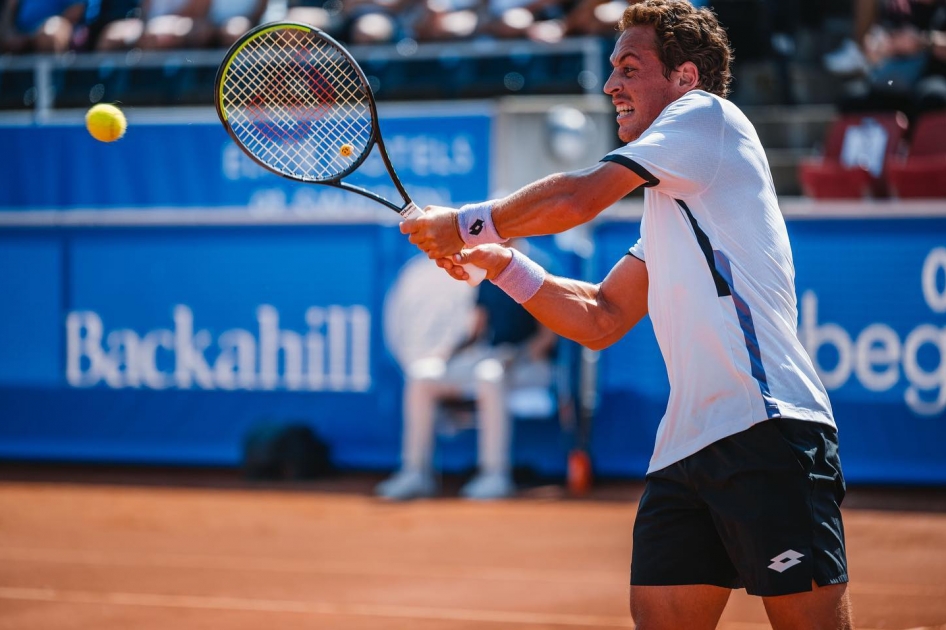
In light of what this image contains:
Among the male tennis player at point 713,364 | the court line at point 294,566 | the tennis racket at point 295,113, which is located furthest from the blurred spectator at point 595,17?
the male tennis player at point 713,364

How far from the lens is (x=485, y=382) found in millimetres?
8695

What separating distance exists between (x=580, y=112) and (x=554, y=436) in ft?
9.87

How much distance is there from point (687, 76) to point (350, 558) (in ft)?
13.9

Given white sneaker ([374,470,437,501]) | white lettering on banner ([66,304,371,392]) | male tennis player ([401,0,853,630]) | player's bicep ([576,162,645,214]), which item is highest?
player's bicep ([576,162,645,214])

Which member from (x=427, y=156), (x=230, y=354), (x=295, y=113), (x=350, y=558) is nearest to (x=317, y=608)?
(x=350, y=558)

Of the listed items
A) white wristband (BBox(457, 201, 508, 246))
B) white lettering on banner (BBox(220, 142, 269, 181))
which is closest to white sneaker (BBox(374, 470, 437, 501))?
white lettering on banner (BBox(220, 142, 269, 181))

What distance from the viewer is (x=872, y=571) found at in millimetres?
6379

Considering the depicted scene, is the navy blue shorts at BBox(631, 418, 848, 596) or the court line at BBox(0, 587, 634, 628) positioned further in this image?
the court line at BBox(0, 587, 634, 628)

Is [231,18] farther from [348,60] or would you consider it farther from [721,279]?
[721,279]

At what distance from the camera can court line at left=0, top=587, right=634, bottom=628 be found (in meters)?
5.43

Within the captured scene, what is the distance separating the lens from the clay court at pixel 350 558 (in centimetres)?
556

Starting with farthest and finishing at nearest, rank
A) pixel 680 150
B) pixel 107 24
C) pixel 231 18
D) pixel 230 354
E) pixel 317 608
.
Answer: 1. pixel 107 24
2. pixel 231 18
3. pixel 230 354
4. pixel 317 608
5. pixel 680 150

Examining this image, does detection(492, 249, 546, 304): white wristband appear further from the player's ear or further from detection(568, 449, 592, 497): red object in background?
detection(568, 449, 592, 497): red object in background

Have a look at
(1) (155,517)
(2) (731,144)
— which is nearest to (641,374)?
(1) (155,517)
